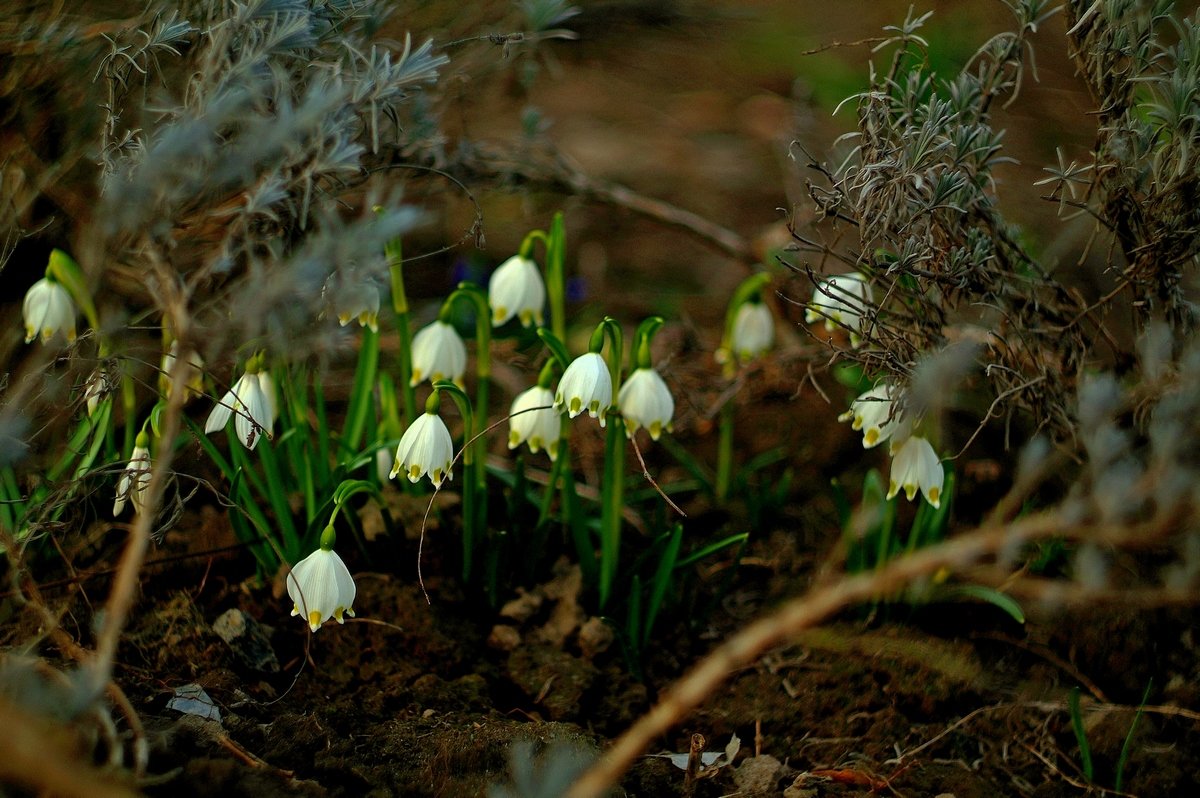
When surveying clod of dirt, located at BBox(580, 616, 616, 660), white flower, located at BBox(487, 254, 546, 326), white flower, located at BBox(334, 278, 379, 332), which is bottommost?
clod of dirt, located at BBox(580, 616, 616, 660)

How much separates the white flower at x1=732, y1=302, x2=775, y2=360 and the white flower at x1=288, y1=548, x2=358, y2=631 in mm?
1253

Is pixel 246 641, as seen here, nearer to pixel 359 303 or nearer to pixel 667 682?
pixel 359 303

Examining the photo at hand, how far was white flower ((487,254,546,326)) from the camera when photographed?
2246 mm

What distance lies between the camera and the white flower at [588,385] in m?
1.79

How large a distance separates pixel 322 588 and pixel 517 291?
A: 88 cm

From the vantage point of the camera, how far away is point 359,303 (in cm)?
150

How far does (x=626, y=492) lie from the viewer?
2.50 m

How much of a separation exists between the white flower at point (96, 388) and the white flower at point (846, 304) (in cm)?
124

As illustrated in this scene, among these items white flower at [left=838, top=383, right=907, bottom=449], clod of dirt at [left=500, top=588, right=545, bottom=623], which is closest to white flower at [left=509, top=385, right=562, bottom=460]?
clod of dirt at [left=500, top=588, right=545, bottom=623]

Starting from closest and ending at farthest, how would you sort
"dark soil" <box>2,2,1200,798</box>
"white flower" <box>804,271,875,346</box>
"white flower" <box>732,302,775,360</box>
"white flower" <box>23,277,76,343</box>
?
"dark soil" <box>2,2,1200,798</box> → "white flower" <box>804,271,875,346</box> → "white flower" <box>23,277,76,343</box> → "white flower" <box>732,302,775,360</box>

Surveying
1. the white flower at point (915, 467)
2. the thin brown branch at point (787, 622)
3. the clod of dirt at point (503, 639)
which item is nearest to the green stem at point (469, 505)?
the clod of dirt at point (503, 639)

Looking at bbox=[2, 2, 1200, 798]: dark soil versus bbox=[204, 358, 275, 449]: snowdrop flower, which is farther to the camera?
bbox=[204, 358, 275, 449]: snowdrop flower

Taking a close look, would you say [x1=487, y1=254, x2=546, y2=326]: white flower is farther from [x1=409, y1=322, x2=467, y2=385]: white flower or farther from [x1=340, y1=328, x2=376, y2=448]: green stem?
[x1=340, y1=328, x2=376, y2=448]: green stem

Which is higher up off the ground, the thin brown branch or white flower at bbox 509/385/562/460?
the thin brown branch
